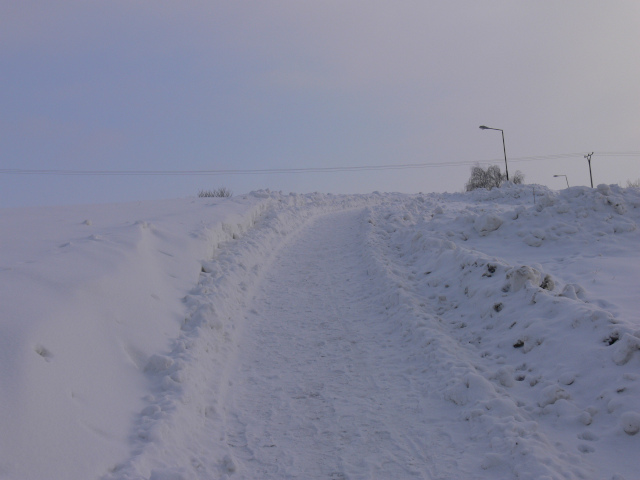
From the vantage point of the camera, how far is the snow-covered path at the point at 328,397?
4.75 m


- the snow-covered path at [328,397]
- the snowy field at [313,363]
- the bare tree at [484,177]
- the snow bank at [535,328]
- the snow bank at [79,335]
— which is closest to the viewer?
the snow bank at [79,335]

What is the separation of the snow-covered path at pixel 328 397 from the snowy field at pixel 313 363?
28mm

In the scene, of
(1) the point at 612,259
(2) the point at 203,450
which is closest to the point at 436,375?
(2) the point at 203,450

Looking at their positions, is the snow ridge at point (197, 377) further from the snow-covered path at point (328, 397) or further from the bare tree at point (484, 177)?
the bare tree at point (484, 177)

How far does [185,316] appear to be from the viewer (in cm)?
803

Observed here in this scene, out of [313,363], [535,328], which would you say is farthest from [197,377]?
[535,328]

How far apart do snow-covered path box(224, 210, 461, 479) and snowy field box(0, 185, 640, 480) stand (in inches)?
1.1

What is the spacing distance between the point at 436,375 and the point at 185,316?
13.4ft

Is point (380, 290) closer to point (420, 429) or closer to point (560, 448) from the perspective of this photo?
point (420, 429)

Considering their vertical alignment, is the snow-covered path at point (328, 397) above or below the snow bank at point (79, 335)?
below

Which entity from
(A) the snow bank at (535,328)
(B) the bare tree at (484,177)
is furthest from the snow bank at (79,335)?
(B) the bare tree at (484,177)

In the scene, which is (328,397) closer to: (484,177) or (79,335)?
(79,335)

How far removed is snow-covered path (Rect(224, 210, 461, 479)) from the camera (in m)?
4.75

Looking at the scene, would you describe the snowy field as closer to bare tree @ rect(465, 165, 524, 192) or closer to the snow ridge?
the snow ridge
